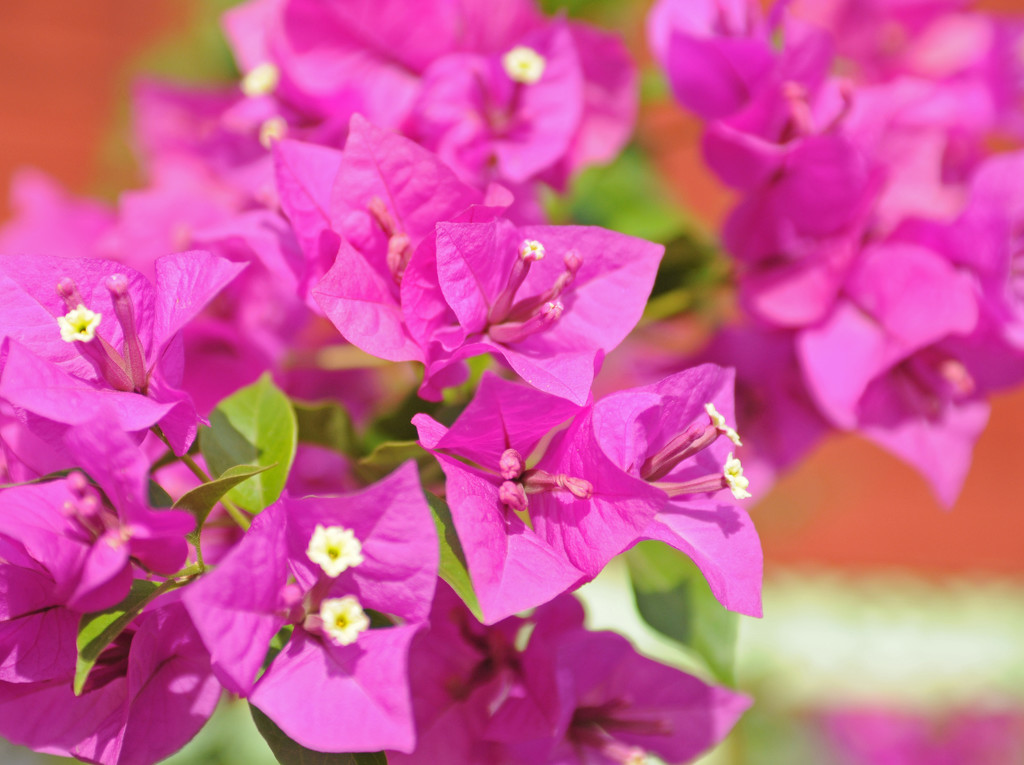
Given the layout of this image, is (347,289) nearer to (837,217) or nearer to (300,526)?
(300,526)

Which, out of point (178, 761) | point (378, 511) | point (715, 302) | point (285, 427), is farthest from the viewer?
point (178, 761)

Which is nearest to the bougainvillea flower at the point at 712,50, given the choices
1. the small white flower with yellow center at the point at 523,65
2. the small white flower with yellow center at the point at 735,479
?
the small white flower with yellow center at the point at 523,65

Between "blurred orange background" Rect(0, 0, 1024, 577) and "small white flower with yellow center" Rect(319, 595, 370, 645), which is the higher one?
"small white flower with yellow center" Rect(319, 595, 370, 645)

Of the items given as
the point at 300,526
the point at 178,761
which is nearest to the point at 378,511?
the point at 300,526

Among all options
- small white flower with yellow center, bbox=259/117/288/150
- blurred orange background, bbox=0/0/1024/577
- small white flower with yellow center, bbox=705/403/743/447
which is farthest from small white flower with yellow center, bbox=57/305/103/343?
blurred orange background, bbox=0/0/1024/577

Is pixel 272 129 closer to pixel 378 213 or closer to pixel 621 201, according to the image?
pixel 378 213

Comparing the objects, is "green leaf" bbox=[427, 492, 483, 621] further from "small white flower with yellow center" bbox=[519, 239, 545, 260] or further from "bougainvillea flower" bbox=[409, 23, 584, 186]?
"bougainvillea flower" bbox=[409, 23, 584, 186]
